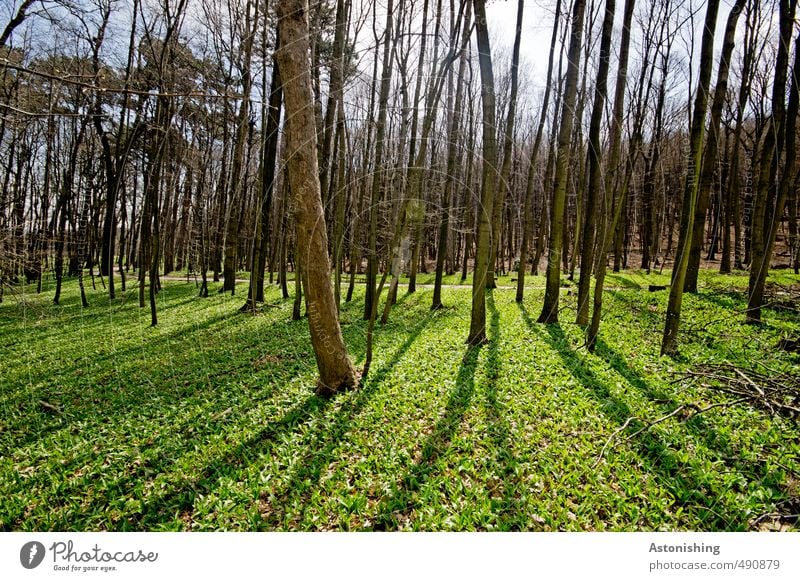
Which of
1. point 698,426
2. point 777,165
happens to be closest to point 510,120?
point 777,165

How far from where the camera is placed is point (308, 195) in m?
4.55

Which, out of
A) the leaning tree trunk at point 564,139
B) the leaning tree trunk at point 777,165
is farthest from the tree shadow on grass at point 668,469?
the leaning tree trunk at point 564,139

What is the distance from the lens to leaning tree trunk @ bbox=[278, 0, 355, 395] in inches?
167

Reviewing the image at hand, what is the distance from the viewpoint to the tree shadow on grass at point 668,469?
2.75m

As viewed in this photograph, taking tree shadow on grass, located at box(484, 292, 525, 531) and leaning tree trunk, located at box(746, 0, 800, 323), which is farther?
leaning tree trunk, located at box(746, 0, 800, 323)

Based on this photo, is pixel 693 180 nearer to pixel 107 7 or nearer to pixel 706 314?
pixel 706 314

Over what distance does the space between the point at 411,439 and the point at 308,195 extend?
126 inches

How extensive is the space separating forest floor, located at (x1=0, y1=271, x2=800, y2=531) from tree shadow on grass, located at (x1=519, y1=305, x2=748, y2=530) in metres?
0.02

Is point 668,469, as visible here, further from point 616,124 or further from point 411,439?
point 616,124

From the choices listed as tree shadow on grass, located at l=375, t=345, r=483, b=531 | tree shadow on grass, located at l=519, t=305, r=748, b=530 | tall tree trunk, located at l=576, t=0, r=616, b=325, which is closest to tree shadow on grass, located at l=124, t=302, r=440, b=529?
tree shadow on grass, located at l=375, t=345, r=483, b=531

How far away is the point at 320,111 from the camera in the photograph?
12750 millimetres

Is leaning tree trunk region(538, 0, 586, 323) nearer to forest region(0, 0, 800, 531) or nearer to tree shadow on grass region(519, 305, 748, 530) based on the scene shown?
forest region(0, 0, 800, 531)

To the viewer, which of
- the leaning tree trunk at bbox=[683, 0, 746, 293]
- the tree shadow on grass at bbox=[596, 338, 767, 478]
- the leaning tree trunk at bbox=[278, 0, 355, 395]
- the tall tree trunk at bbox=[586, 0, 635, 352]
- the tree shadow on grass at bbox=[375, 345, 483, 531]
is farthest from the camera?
the leaning tree trunk at bbox=[683, 0, 746, 293]
